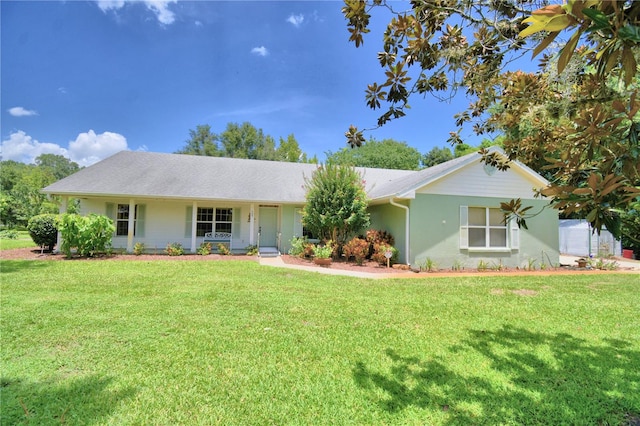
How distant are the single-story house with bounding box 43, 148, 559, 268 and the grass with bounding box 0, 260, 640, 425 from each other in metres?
4.68

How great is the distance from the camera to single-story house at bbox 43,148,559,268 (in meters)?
12.0

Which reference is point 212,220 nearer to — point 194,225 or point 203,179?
point 194,225

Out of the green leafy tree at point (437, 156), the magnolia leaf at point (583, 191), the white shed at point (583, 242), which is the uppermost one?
the green leafy tree at point (437, 156)

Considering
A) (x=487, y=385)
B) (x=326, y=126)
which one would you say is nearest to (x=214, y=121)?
(x=326, y=126)

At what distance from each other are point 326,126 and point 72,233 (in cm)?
2160

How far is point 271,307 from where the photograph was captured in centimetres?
621

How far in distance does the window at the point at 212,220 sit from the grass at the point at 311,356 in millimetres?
8511

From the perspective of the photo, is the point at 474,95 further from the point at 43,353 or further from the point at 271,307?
the point at 43,353

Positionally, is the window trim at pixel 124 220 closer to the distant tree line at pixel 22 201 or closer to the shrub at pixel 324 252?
the distant tree line at pixel 22 201

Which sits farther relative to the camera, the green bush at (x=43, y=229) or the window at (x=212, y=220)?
the window at (x=212, y=220)

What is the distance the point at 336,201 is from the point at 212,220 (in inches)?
292

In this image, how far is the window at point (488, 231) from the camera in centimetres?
1244

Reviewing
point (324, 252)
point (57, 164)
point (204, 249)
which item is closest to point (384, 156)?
point (324, 252)

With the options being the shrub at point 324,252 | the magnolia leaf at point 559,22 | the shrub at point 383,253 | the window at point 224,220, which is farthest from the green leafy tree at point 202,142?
the magnolia leaf at point 559,22
